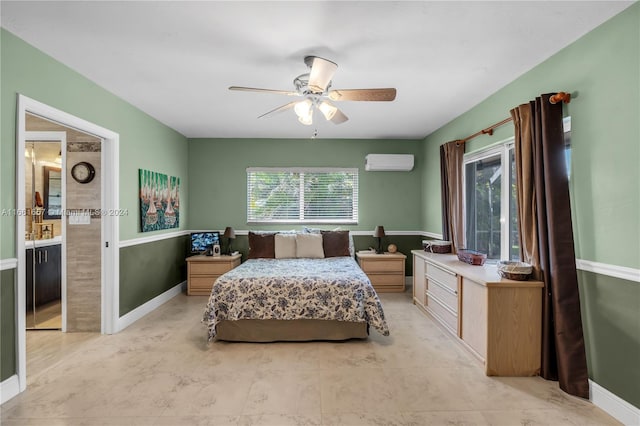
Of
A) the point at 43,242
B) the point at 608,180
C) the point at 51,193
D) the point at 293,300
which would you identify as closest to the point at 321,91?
the point at 293,300

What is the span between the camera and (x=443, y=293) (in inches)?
133

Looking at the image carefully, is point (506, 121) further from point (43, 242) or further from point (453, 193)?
point (43, 242)

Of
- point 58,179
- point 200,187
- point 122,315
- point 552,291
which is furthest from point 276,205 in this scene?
point 552,291

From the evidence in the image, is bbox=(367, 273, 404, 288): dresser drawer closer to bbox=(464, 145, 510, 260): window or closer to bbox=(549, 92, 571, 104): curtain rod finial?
bbox=(464, 145, 510, 260): window

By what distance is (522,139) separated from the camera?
2.59 meters

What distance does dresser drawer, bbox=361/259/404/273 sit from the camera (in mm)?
4871

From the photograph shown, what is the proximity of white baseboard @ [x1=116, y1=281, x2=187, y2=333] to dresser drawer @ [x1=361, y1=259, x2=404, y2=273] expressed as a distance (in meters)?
2.86

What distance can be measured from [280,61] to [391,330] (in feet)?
9.32

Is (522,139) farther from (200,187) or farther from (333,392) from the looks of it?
(200,187)

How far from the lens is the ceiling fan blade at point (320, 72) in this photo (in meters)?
2.15

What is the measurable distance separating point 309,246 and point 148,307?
221 centimetres

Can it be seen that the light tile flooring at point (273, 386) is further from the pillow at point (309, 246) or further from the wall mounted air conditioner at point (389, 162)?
the wall mounted air conditioner at point (389, 162)

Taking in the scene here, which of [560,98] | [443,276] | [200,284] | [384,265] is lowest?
[200,284]

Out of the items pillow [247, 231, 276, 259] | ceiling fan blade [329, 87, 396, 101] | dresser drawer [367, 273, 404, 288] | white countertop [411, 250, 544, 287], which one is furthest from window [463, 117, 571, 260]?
pillow [247, 231, 276, 259]
